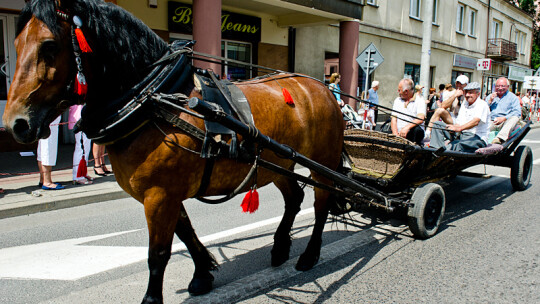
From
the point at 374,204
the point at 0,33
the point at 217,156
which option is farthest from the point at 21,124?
the point at 0,33

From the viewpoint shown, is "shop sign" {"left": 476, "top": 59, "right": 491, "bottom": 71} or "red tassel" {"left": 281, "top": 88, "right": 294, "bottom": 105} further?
"shop sign" {"left": 476, "top": 59, "right": 491, "bottom": 71}

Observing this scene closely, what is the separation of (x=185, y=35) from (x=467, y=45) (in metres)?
22.3

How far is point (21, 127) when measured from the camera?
2.16 m

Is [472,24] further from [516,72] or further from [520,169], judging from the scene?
[520,169]

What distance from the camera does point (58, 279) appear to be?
3520 millimetres

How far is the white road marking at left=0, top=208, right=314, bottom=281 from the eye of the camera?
143 inches

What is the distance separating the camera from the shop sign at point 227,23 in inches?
464

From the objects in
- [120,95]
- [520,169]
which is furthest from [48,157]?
[520,169]

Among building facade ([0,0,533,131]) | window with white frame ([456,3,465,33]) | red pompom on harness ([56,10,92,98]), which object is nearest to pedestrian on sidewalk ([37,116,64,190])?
building facade ([0,0,533,131])

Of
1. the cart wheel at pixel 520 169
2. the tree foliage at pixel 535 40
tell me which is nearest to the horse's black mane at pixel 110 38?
the cart wheel at pixel 520 169

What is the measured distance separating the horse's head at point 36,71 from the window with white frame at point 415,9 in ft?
71.1

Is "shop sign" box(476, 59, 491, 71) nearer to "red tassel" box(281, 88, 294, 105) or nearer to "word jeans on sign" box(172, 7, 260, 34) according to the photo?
"word jeans on sign" box(172, 7, 260, 34)

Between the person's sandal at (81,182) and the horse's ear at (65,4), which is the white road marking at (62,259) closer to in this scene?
the horse's ear at (65,4)

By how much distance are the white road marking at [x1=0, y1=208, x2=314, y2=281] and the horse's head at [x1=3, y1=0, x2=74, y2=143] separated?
1.90 metres
